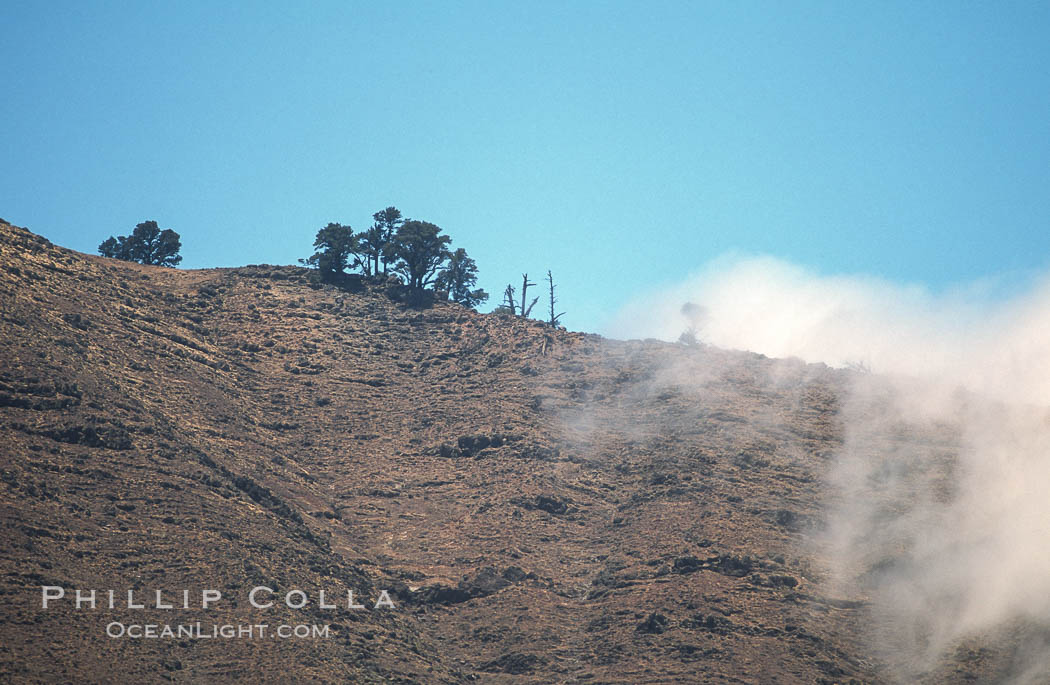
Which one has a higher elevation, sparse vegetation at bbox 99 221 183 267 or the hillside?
sparse vegetation at bbox 99 221 183 267

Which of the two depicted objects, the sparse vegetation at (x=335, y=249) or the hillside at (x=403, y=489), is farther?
the sparse vegetation at (x=335, y=249)

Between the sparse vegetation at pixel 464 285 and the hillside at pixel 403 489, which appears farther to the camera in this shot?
the sparse vegetation at pixel 464 285

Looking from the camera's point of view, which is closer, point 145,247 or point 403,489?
point 403,489

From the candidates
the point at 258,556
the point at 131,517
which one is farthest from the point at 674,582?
the point at 131,517

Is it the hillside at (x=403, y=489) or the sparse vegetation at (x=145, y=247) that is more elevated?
the sparse vegetation at (x=145, y=247)

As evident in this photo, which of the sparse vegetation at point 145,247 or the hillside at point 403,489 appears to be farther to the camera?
the sparse vegetation at point 145,247

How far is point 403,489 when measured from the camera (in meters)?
65.5

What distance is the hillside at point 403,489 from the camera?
48469 mm

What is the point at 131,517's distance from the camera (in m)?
51.2

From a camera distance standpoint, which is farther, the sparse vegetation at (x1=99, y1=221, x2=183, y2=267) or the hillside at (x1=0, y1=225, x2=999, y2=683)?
the sparse vegetation at (x1=99, y1=221, x2=183, y2=267)

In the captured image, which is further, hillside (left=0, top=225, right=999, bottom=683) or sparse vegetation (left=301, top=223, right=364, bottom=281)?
sparse vegetation (left=301, top=223, right=364, bottom=281)

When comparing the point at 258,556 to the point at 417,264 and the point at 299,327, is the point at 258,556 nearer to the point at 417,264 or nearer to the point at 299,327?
the point at 299,327

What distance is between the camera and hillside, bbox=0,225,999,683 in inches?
1908

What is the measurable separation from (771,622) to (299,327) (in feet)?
144
